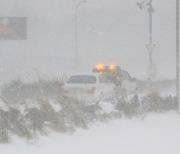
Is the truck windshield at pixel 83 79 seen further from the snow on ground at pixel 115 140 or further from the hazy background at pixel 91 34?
the hazy background at pixel 91 34

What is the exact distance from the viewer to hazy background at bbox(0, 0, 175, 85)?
8969 centimetres

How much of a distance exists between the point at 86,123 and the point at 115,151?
6.64 feet

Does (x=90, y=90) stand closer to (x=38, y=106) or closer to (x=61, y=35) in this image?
(x=38, y=106)

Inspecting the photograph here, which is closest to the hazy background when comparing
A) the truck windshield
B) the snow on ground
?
the truck windshield

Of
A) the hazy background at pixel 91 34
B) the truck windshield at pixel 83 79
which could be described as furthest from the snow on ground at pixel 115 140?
the hazy background at pixel 91 34

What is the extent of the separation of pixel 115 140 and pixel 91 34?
10444cm

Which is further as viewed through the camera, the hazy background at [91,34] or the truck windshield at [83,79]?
the hazy background at [91,34]

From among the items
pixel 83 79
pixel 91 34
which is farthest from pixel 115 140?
pixel 91 34

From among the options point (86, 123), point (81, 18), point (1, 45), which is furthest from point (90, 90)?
point (81, 18)

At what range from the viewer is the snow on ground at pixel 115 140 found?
11.6 meters

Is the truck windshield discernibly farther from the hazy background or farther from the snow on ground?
the hazy background

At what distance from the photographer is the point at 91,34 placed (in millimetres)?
118062

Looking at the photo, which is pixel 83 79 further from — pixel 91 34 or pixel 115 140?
pixel 91 34

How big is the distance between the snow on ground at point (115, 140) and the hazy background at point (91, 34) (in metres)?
60.1
